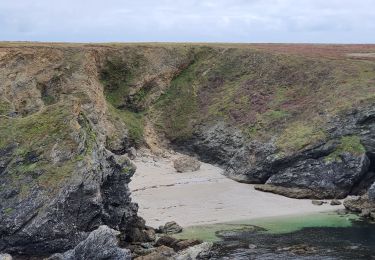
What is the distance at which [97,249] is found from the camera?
36156mm

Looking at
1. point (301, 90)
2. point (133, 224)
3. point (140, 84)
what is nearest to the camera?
point (133, 224)

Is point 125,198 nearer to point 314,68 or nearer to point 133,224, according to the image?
point 133,224

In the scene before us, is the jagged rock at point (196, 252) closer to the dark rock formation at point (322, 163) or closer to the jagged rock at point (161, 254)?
the jagged rock at point (161, 254)

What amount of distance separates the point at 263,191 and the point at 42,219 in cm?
2943

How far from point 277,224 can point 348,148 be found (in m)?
15.5

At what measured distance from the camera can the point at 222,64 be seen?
8775 centimetres

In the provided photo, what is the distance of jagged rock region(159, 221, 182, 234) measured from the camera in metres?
47.5

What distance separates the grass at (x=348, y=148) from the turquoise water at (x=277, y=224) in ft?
30.7

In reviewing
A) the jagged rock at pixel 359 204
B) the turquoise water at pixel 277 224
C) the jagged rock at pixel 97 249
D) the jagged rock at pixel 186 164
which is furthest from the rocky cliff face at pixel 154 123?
the turquoise water at pixel 277 224

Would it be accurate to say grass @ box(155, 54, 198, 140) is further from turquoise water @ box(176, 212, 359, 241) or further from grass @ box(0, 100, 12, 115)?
turquoise water @ box(176, 212, 359, 241)

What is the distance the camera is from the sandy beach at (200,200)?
5322 centimetres

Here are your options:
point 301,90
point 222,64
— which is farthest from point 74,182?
point 222,64

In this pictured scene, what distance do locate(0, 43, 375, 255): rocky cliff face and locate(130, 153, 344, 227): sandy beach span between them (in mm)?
2672

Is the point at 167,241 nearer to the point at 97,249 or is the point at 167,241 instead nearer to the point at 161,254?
the point at 161,254
